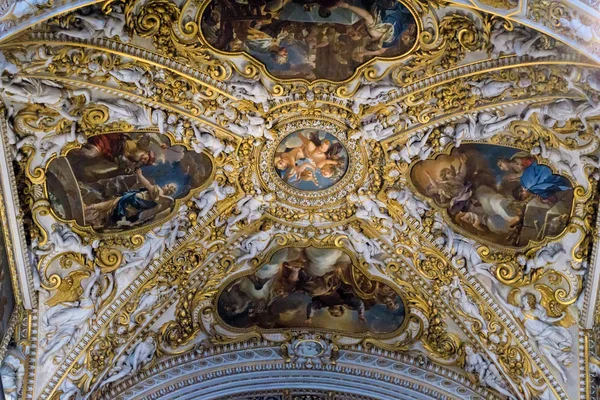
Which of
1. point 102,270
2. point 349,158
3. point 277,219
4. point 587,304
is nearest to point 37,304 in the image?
point 102,270

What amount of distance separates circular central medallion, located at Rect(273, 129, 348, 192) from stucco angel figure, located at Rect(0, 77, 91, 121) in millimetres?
2940

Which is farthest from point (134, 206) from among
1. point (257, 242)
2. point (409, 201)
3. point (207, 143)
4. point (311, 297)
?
point (409, 201)

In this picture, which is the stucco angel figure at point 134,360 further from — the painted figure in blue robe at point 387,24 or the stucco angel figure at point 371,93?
the painted figure in blue robe at point 387,24

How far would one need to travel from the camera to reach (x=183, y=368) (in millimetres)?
15383

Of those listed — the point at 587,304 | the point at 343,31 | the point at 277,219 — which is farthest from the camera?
the point at 277,219

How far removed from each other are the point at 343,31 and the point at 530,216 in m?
3.76

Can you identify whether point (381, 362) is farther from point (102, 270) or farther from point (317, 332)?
point (102, 270)

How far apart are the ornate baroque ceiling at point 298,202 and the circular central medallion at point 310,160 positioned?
4 centimetres

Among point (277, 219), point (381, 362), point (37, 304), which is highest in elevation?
point (277, 219)

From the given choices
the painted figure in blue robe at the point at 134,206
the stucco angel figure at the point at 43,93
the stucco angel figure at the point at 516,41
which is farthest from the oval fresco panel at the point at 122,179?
the stucco angel figure at the point at 516,41

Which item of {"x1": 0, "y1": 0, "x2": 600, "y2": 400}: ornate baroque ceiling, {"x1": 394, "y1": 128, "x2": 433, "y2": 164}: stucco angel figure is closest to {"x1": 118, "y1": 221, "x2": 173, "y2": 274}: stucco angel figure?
Result: {"x1": 0, "y1": 0, "x2": 600, "y2": 400}: ornate baroque ceiling

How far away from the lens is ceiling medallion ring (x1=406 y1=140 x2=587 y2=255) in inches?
529

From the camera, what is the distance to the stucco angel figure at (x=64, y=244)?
1368cm

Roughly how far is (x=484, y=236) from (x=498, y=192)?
2.49ft
